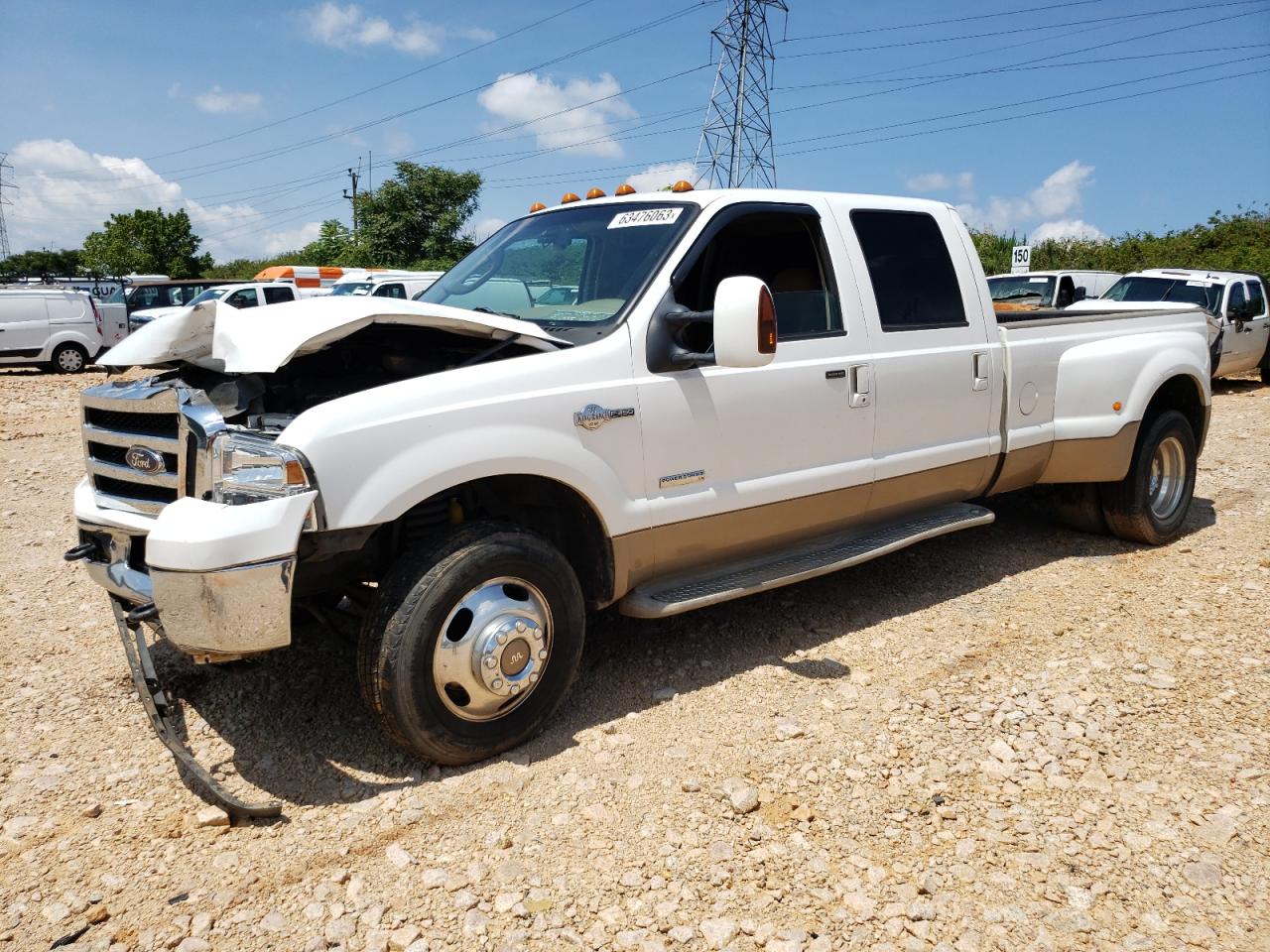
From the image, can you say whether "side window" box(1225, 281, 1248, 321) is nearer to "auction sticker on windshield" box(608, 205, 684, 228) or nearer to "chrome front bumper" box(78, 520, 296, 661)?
"auction sticker on windshield" box(608, 205, 684, 228)

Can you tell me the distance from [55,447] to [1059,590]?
946 centimetres

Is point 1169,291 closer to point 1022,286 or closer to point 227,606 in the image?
point 1022,286

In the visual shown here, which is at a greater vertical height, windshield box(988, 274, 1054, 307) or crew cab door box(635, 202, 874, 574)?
windshield box(988, 274, 1054, 307)

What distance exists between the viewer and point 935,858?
283 centimetres

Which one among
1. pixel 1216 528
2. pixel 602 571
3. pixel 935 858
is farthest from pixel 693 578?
pixel 1216 528

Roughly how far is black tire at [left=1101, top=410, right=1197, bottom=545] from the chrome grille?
505 cm

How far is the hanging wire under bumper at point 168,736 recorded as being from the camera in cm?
300

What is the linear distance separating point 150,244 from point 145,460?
2540 inches

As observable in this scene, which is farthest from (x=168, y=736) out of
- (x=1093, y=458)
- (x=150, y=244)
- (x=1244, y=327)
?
(x=150, y=244)

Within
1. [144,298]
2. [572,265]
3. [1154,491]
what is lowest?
[1154,491]

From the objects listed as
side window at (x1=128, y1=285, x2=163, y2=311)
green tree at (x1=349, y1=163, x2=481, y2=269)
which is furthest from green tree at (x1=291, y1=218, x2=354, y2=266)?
side window at (x1=128, y1=285, x2=163, y2=311)

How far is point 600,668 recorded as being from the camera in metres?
4.18

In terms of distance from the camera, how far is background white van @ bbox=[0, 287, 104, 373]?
17.4m

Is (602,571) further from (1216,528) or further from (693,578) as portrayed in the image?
(1216,528)
